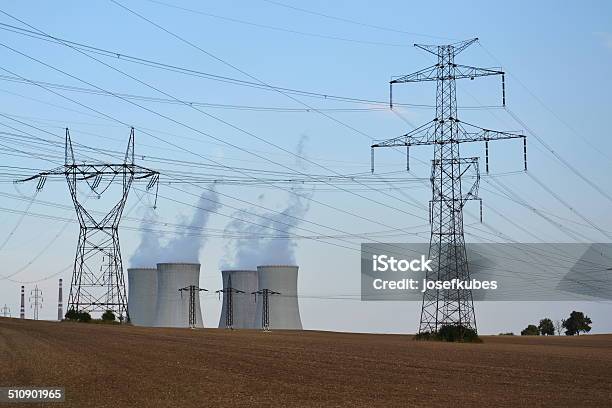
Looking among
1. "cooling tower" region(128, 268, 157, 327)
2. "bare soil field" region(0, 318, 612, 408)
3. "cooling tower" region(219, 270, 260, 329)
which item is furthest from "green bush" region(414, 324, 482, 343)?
"cooling tower" region(219, 270, 260, 329)

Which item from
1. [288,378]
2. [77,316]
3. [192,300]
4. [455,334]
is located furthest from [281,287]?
[288,378]

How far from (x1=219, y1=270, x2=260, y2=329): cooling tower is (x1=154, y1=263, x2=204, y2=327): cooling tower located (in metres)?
11.8

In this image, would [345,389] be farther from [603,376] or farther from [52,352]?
[52,352]

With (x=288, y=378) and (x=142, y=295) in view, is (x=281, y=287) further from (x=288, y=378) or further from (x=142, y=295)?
(x=288, y=378)

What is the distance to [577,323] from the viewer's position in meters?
157

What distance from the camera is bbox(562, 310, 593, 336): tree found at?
156m

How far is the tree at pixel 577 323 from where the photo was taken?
15638 centimetres

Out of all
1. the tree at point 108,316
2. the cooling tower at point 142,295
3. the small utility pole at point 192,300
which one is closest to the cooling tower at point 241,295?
the cooling tower at point 142,295

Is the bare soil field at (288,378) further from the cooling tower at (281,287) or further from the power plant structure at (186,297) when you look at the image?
the cooling tower at (281,287)

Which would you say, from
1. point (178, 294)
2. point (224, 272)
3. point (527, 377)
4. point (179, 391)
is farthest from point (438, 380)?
point (224, 272)

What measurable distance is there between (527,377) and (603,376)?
118 inches

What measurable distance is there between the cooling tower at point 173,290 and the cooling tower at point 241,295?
11815mm

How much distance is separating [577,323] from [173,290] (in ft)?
304

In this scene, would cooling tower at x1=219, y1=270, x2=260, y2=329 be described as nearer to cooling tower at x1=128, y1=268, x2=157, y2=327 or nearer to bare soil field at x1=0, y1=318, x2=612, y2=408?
cooling tower at x1=128, y1=268, x2=157, y2=327
